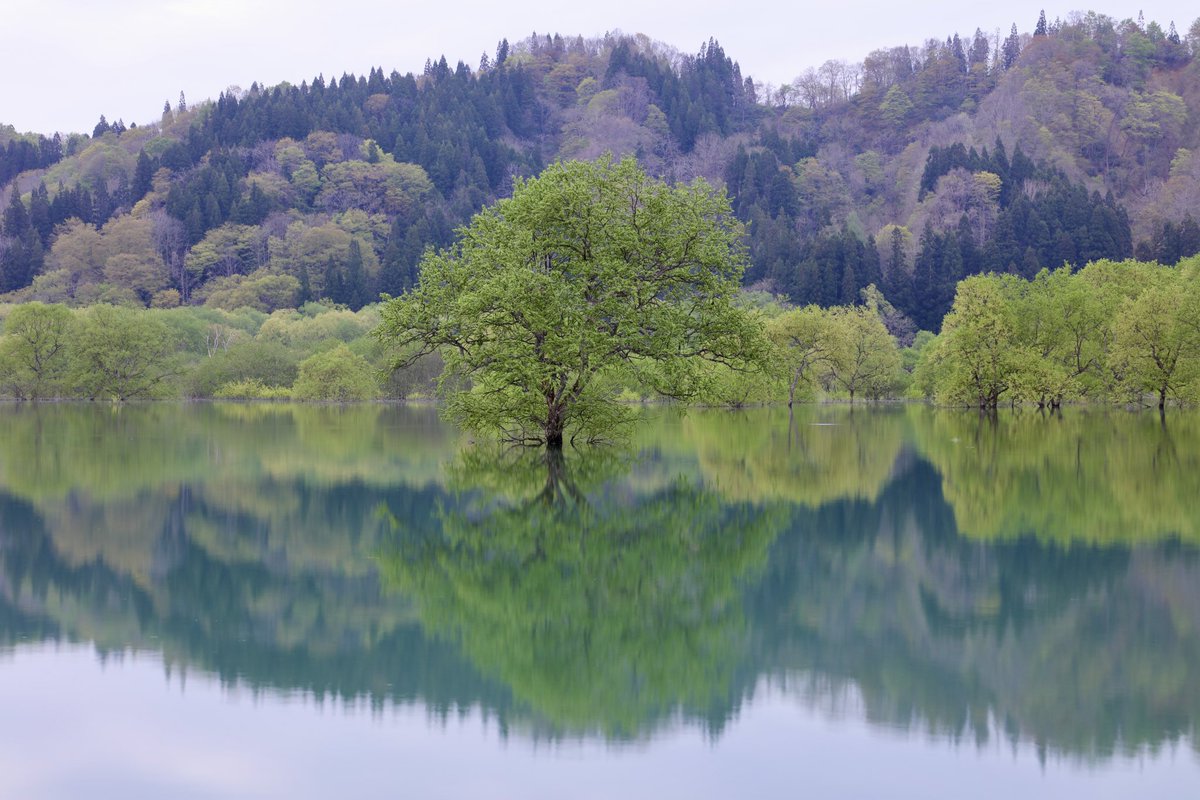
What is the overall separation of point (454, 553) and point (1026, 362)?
2288 inches

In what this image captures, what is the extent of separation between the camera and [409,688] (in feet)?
32.1

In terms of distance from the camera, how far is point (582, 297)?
3209 centimetres

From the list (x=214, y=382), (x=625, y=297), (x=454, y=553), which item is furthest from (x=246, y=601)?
(x=214, y=382)

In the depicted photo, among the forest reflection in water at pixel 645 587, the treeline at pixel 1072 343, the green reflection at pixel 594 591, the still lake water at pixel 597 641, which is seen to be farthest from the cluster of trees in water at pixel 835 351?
the still lake water at pixel 597 641

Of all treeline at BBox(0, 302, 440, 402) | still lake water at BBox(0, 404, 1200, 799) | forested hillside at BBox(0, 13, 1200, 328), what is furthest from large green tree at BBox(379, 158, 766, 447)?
forested hillside at BBox(0, 13, 1200, 328)

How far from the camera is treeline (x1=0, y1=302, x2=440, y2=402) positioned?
295ft

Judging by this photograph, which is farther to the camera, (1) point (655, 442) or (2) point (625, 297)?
(1) point (655, 442)

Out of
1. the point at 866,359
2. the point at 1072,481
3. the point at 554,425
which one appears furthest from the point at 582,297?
the point at 866,359

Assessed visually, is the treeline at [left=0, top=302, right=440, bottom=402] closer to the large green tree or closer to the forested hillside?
the forested hillside

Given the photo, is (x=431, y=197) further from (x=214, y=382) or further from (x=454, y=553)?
(x=454, y=553)

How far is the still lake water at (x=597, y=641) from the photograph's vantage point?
8164mm

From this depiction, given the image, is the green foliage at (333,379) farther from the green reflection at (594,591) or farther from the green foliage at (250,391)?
the green reflection at (594,591)

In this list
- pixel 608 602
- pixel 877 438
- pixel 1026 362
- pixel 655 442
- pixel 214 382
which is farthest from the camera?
pixel 214 382

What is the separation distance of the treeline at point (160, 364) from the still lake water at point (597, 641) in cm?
6462
